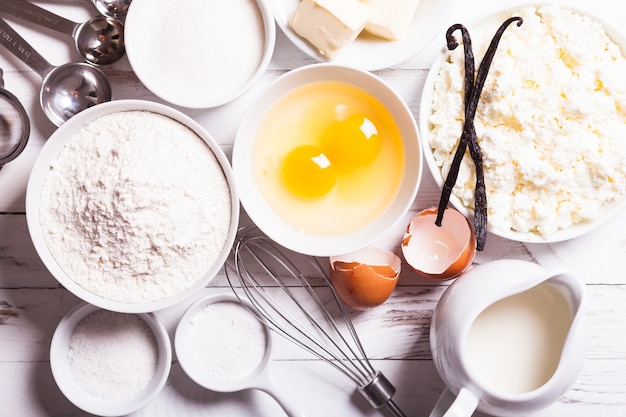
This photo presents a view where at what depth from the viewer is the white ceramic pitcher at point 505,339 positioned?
0.94 m

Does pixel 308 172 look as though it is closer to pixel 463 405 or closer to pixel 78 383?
pixel 463 405

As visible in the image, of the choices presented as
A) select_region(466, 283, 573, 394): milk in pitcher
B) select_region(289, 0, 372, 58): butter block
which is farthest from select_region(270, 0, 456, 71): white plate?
select_region(466, 283, 573, 394): milk in pitcher

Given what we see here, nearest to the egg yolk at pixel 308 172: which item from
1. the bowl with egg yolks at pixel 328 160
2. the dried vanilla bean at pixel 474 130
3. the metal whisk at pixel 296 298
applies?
the bowl with egg yolks at pixel 328 160

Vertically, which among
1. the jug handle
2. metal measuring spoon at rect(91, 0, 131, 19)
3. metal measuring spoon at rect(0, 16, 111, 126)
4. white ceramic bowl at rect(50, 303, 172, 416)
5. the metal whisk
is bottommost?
white ceramic bowl at rect(50, 303, 172, 416)

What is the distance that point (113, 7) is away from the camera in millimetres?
1233

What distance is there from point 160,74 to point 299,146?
0.34m

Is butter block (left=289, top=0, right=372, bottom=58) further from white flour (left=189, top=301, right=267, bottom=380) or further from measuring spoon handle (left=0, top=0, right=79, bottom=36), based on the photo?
white flour (left=189, top=301, right=267, bottom=380)

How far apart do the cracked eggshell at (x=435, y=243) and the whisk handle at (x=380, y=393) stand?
0.81 ft

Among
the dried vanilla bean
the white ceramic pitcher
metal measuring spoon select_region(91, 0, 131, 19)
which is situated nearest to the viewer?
the white ceramic pitcher

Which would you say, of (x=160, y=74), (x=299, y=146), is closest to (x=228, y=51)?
(x=160, y=74)

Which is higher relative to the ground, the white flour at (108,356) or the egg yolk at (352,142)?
the egg yolk at (352,142)

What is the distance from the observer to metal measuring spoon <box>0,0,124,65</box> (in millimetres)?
1188

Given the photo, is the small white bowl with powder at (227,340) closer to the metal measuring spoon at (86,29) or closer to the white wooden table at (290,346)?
the white wooden table at (290,346)

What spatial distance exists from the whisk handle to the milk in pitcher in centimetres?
22
